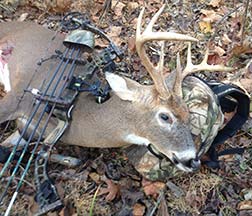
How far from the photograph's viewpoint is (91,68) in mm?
4453

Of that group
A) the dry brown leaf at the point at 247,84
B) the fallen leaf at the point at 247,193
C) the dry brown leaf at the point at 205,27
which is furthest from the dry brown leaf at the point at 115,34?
the fallen leaf at the point at 247,193

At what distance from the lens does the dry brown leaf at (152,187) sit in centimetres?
425

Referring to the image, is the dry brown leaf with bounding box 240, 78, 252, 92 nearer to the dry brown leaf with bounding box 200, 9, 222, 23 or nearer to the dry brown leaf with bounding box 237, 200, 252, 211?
the dry brown leaf with bounding box 200, 9, 222, 23

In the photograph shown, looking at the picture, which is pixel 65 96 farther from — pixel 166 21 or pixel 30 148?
pixel 166 21

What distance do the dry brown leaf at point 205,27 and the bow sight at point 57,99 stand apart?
55.2 inches

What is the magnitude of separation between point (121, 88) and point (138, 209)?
0.93 meters

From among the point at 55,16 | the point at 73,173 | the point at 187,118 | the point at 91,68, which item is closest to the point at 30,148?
the point at 73,173

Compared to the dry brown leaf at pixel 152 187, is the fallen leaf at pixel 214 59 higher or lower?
higher

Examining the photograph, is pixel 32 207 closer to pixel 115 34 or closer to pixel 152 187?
pixel 152 187

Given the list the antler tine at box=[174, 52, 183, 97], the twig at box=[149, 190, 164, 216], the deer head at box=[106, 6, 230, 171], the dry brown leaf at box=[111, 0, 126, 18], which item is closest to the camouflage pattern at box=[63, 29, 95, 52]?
the deer head at box=[106, 6, 230, 171]

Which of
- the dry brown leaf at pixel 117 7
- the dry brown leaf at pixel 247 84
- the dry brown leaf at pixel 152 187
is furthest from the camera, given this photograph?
the dry brown leaf at pixel 117 7

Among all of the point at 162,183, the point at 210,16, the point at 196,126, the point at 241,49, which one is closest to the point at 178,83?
the point at 196,126

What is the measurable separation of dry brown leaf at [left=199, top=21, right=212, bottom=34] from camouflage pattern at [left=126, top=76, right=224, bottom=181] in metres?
1.58

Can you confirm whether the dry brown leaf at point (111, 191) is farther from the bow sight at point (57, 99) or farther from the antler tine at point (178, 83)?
the antler tine at point (178, 83)
